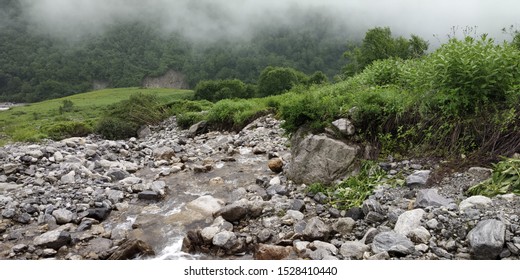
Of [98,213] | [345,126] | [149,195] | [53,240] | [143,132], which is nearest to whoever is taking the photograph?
[53,240]

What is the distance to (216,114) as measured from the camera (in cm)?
1830

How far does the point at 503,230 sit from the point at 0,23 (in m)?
212

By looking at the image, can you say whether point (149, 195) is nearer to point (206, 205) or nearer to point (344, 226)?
point (206, 205)

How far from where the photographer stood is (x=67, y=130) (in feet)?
64.3

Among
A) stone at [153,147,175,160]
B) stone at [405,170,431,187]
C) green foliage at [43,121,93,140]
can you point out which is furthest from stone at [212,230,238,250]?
green foliage at [43,121,93,140]

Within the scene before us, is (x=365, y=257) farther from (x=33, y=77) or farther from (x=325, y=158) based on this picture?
(x=33, y=77)

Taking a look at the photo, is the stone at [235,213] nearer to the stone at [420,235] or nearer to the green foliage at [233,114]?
the stone at [420,235]

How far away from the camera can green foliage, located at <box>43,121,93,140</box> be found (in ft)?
60.2

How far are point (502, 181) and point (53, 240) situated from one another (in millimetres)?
7520

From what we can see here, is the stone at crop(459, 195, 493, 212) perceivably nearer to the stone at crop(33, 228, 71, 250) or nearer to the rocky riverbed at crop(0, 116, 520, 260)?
the rocky riverbed at crop(0, 116, 520, 260)

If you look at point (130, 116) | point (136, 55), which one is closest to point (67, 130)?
point (130, 116)

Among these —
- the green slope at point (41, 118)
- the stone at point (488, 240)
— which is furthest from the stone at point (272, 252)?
the green slope at point (41, 118)

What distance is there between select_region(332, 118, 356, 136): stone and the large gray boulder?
11.2 inches
